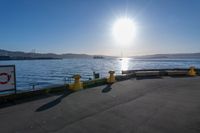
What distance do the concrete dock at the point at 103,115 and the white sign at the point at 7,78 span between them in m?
1.34

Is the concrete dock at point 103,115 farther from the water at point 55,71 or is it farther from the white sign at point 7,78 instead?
the water at point 55,71

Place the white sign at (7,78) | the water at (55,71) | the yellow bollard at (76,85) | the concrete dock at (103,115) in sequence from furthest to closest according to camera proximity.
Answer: the water at (55,71)
the yellow bollard at (76,85)
the white sign at (7,78)
the concrete dock at (103,115)

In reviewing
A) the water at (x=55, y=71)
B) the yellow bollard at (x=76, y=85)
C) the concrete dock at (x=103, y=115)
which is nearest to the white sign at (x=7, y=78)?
the concrete dock at (x=103, y=115)

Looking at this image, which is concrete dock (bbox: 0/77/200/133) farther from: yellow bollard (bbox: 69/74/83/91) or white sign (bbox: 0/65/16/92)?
yellow bollard (bbox: 69/74/83/91)

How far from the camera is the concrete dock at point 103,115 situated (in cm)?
585

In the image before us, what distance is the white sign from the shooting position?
9.30 m

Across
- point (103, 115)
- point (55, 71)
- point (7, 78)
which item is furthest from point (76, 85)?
point (55, 71)

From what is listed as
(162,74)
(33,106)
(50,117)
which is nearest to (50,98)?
(33,106)

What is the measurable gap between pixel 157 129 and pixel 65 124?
2.80 meters

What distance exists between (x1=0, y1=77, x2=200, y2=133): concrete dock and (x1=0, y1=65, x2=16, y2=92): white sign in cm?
134

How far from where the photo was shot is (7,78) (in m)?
9.52

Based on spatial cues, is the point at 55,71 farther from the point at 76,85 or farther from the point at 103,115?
the point at 103,115

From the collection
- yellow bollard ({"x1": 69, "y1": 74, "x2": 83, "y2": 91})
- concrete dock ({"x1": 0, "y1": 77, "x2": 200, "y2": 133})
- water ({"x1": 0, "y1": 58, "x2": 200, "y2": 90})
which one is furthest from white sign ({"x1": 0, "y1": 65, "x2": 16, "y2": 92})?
water ({"x1": 0, "y1": 58, "x2": 200, "y2": 90})

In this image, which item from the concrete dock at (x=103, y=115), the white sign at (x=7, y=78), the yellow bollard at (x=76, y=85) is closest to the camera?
the concrete dock at (x=103, y=115)
